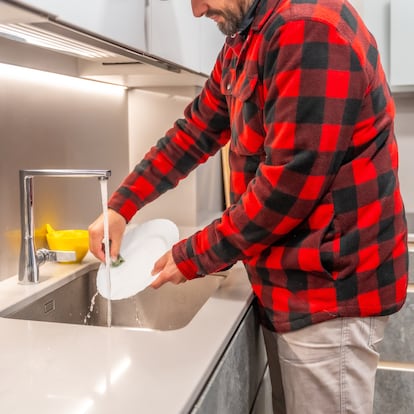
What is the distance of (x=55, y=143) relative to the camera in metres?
1.59

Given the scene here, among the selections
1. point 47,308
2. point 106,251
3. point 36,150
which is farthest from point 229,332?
point 36,150

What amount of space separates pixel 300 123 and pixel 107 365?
48 cm

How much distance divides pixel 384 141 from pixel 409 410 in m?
1.51

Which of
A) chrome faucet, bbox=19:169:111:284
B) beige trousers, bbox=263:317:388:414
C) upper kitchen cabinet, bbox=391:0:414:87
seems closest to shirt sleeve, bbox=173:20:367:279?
beige trousers, bbox=263:317:388:414

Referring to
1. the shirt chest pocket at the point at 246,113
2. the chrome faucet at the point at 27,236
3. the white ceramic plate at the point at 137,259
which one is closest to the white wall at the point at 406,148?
the white ceramic plate at the point at 137,259

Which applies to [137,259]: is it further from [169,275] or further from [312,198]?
[312,198]

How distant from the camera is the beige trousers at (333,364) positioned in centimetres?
108

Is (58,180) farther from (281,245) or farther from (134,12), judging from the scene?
(281,245)

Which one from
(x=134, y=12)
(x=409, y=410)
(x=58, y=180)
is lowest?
(x=409, y=410)

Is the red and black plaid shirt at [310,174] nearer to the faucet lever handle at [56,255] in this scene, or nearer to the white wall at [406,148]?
the faucet lever handle at [56,255]

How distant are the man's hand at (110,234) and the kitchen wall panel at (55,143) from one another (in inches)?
8.7

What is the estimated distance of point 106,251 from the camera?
1.25 m

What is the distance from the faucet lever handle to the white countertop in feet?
1.07

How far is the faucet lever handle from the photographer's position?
138 centimetres
